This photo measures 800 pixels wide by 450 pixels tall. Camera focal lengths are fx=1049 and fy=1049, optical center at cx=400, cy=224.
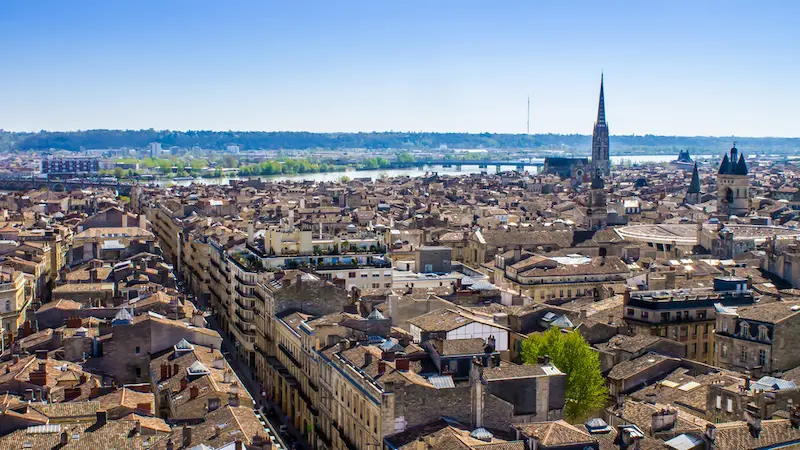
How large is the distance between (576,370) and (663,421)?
281 inches

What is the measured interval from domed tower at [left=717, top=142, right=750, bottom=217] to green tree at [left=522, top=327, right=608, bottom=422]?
94.5 m

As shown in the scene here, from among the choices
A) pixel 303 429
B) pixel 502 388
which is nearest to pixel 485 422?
pixel 502 388

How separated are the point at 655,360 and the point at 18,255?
187 feet

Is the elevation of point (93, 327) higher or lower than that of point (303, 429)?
higher

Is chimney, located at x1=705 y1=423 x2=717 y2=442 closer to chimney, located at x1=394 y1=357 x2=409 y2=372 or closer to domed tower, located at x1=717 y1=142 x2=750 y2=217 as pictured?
chimney, located at x1=394 y1=357 x2=409 y2=372

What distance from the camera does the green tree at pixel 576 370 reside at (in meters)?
46.9

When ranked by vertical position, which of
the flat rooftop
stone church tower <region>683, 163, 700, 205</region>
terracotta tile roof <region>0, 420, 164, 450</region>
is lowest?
stone church tower <region>683, 163, 700, 205</region>

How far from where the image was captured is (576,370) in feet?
156

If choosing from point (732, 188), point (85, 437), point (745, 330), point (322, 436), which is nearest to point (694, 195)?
A: point (732, 188)

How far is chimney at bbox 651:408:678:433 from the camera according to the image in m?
40.6

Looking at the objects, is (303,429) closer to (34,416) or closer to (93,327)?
(93,327)

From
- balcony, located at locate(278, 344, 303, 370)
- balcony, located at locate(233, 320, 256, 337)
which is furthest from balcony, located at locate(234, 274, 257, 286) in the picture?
balcony, located at locate(278, 344, 303, 370)

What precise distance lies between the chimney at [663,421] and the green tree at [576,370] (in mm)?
6036

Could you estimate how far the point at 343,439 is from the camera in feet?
150
